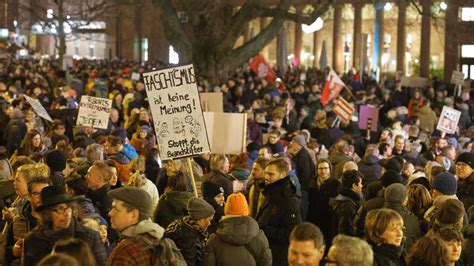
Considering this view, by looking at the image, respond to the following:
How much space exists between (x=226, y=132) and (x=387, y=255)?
308 inches

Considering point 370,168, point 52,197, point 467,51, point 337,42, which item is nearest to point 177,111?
point 370,168

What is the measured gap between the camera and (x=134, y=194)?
7.03 meters

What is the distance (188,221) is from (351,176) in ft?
10.3

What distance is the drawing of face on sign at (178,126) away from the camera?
10.8 metres

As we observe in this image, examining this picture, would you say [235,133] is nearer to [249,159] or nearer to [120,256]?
[249,159]

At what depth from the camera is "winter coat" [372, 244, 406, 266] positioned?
7258mm

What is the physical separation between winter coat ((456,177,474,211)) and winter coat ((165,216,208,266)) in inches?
146

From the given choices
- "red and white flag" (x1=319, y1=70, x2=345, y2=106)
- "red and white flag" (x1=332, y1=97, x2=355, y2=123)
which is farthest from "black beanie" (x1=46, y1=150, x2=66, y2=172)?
"red and white flag" (x1=319, y1=70, x2=345, y2=106)

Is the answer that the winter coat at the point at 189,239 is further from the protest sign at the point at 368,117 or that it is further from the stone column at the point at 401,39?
the stone column at the point at 401,39

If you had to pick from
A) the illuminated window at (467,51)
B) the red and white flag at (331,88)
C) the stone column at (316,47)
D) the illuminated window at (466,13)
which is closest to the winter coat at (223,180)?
the red and white flag at (331,88)

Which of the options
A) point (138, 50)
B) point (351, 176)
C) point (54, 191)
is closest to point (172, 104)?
point (351, 176)

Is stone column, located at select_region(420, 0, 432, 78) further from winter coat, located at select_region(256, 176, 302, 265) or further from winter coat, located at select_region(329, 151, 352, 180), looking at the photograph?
winter coat, located at select_region(256, 176, 302, 265)

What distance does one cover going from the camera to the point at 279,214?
30.5ft

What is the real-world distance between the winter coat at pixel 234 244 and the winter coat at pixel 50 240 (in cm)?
97
